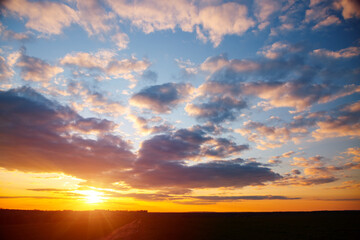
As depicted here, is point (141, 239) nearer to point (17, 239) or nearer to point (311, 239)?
point (17, 239)

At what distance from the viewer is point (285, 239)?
160 feet

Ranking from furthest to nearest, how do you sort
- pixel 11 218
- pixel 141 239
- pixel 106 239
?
pixel 11 218 → pixel 106 239 → pixel 141 239

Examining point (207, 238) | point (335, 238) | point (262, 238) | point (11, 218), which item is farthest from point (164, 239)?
point (11, 218)

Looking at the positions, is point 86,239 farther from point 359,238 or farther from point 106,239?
point 359,238

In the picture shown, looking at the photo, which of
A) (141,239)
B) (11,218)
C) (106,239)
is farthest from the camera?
(11,218)

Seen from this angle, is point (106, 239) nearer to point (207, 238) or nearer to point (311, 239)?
point (207, 238)

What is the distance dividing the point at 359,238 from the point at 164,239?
44000mm

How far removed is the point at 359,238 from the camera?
49.1 m

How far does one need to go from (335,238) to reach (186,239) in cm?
3384

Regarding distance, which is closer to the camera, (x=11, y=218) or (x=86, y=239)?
(x=86, y=239)

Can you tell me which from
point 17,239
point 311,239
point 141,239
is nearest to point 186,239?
point 141,239

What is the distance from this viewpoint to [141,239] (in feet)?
158

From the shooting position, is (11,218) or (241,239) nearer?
(241,239)

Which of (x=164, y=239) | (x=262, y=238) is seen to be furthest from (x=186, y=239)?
(x=262, y=238)
